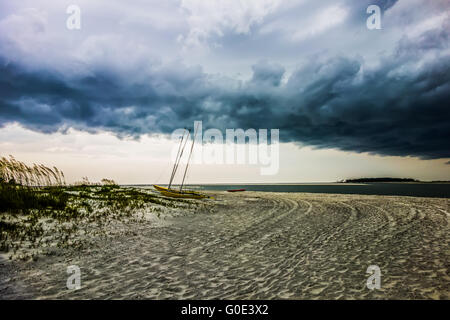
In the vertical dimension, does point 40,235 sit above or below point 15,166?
below

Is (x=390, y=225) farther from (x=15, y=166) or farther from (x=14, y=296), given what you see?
(x=15, y=166)

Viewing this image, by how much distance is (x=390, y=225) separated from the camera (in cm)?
1568

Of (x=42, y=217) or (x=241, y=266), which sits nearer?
(x=241, y=266)

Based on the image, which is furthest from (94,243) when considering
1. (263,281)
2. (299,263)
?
Result: (299,263)

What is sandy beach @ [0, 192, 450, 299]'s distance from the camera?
6309 mm

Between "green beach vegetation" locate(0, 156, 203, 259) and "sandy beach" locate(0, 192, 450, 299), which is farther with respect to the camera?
"green beach vegetation" locate(0, 156, 203, 259)

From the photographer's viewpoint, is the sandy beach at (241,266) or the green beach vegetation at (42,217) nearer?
the sandy beach at (241,266)

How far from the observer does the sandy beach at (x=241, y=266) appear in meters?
6.31

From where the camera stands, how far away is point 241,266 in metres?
8.28

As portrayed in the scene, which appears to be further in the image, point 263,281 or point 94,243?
point 94,243

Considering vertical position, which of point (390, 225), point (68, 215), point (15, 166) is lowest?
point (390, 225)
